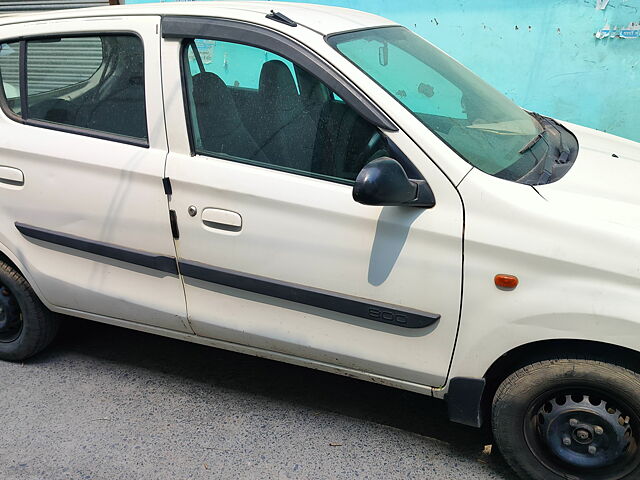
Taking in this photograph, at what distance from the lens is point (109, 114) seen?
265cm

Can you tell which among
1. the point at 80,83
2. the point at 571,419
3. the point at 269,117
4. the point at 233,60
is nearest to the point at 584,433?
the point at 571,419

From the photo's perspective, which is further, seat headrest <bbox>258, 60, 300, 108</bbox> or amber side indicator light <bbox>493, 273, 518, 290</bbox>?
seat headrest <bbox>258, 60, 300, 108</bbox>

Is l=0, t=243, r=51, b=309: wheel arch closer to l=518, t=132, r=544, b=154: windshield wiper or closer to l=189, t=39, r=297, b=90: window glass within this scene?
l=189, t=39, r=297, b=90: window glass

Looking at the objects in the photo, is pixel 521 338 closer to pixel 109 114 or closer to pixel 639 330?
pixel 639 330

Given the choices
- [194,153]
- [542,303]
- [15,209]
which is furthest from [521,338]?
[15,209]

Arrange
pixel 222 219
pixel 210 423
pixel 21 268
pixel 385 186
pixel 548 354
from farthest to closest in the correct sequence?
1. pixel 21 268
2. pixel 210 423
3. pixel 222 219
4. pixel 548 354
5. pixel 385 186

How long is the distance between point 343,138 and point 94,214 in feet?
3.80

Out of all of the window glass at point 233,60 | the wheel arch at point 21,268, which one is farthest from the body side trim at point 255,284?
the window glass at point 233,60

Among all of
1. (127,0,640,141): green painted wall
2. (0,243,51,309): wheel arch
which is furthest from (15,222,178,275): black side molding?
(127,0,640,141): green painted wall

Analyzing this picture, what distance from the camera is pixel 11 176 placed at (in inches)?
108

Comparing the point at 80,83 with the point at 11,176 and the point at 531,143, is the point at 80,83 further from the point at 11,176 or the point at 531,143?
the point at 531,143

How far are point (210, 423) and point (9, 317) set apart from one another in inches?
49.5

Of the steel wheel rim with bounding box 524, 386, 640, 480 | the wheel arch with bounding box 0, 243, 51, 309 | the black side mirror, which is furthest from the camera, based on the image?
the wheel arch with bounding box 0, 243, 51, 309

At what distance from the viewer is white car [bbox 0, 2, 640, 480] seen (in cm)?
211
